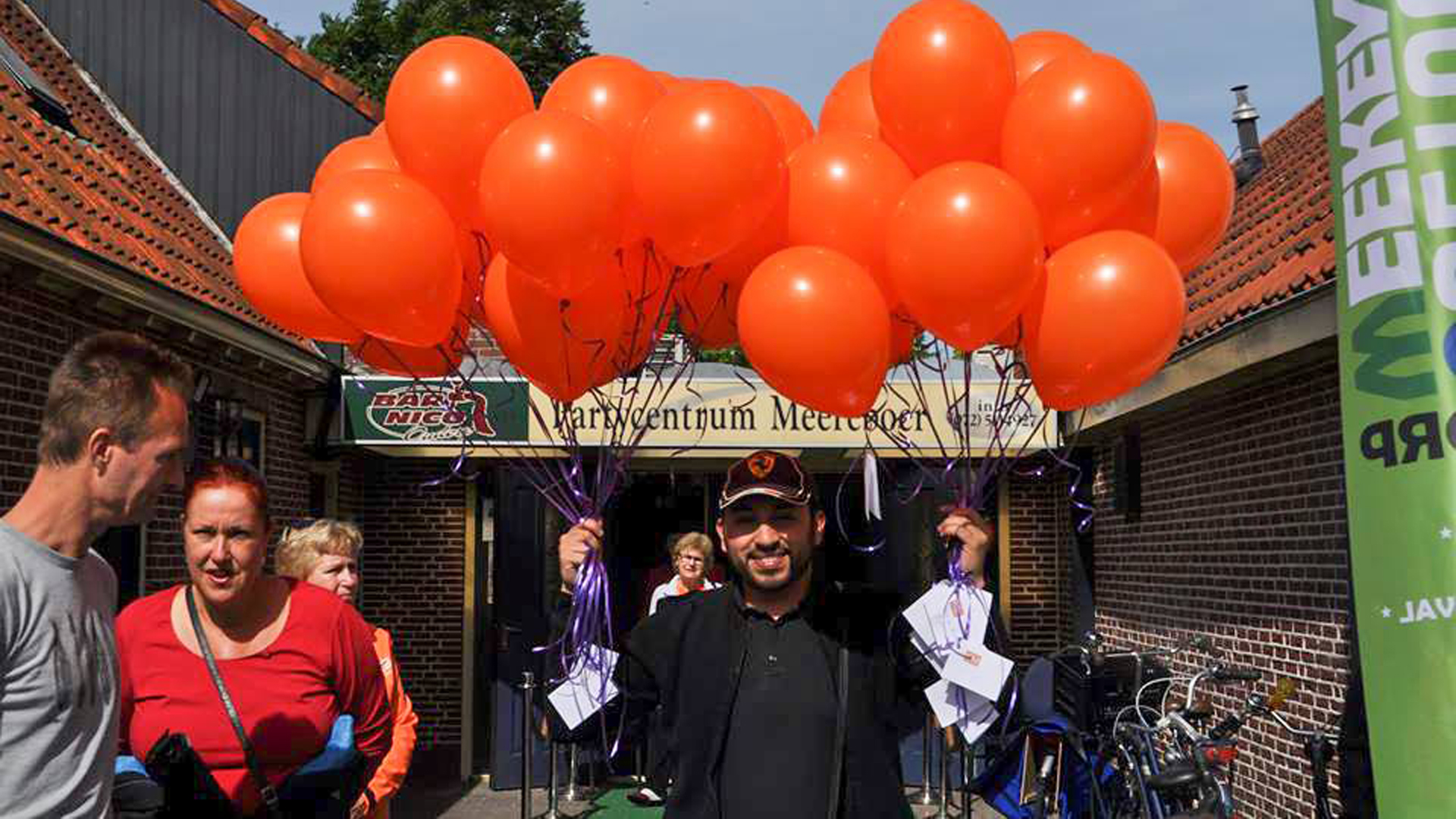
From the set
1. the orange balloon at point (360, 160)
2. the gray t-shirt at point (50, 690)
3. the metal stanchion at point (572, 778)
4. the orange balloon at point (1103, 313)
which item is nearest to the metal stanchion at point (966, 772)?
the orange balloon at point (1103, 313)

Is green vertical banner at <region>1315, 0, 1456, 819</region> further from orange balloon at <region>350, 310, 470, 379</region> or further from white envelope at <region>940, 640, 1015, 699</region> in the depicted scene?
orange balloon at <region>350, 310, 470, 379</region>

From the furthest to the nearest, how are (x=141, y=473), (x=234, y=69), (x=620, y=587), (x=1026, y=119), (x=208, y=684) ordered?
(x=620, y=587)
(x=234, y=69)
(x=1026, y=119)
(x=208, y=684)
(x=141, y=473)

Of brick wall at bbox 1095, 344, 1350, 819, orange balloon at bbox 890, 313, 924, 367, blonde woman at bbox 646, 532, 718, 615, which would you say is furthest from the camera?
blonde woman at bbox 646, 532, 718, 615

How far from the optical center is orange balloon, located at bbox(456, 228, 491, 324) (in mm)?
3832

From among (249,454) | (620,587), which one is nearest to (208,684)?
(249,454)

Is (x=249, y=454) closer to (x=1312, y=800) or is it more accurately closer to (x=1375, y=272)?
(x=1312, y=800)

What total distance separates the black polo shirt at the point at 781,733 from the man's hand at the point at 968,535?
0.44 m

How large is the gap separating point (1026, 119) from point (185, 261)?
6487mm

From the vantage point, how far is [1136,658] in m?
6.68

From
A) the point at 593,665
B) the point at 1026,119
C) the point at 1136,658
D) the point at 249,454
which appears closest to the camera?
the point at 1026,119

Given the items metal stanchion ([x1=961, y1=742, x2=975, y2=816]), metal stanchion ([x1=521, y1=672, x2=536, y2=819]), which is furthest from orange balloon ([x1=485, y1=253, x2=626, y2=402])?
metal stanchion ([x1=521, y1=672, x2=536, y2=819])

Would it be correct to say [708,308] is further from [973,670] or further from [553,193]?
[973,670]

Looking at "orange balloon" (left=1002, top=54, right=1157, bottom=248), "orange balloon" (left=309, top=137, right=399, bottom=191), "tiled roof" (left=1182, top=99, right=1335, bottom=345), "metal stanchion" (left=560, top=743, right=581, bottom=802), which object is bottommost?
"metal stanchion" (left=560, top=743, right=581, bottom=802)

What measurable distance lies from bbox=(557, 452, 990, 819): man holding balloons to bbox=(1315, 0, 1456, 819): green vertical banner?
103cm
